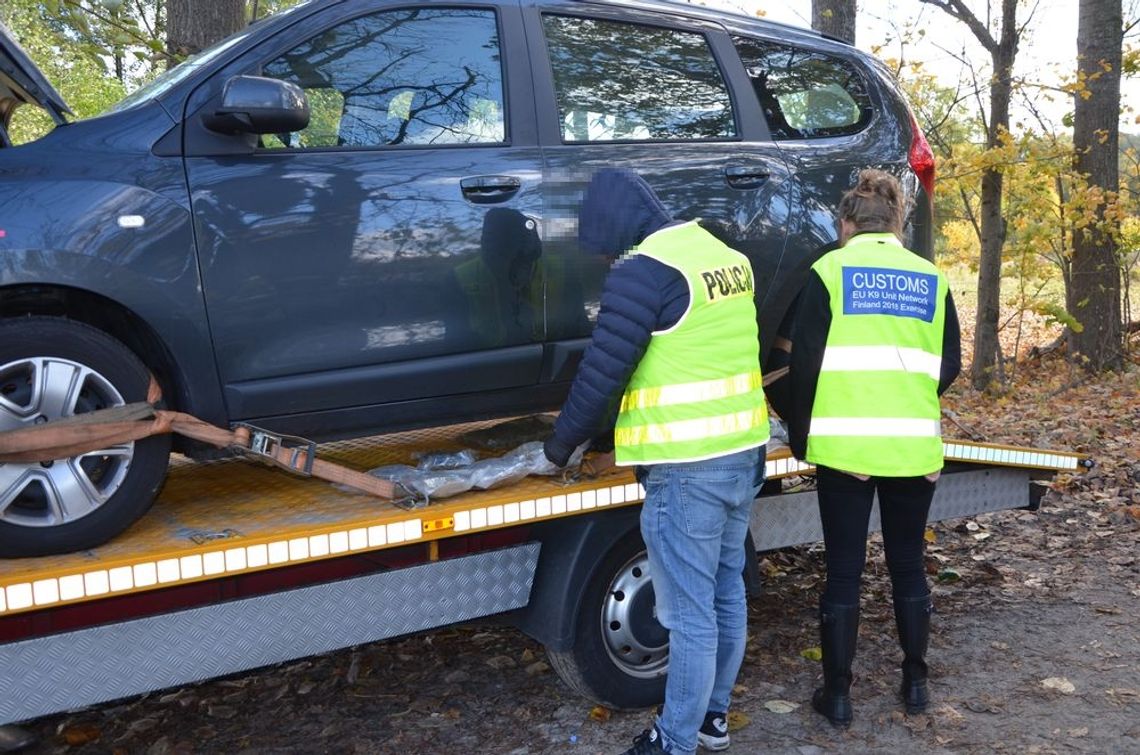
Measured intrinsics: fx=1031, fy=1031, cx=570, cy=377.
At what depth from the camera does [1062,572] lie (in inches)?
209

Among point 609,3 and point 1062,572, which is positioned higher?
point 609,3

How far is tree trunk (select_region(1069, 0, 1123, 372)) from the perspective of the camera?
11609mm

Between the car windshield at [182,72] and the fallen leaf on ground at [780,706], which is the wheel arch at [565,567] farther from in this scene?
the car windshield at [182,72]

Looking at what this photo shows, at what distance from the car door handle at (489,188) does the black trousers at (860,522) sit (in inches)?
58.0

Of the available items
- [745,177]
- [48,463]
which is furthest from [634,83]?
[48,463]

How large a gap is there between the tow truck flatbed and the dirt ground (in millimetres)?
366

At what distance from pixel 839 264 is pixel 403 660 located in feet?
8.00

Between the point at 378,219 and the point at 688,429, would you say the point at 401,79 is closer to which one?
the point at 378,219

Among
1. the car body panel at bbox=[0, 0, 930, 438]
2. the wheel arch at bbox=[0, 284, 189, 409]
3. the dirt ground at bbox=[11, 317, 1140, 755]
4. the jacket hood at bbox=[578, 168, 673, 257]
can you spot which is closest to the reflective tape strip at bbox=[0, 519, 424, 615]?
the car body panel at bbox=[0, 0, 930, 438]

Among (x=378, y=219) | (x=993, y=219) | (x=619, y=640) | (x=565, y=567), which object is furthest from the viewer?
(x=993, y=219)

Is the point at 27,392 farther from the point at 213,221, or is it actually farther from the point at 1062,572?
the point at 1062,572

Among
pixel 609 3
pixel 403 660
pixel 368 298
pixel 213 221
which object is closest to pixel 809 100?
pixel 609 3

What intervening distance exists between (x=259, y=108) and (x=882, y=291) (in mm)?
2091

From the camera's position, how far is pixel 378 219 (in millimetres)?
3301
